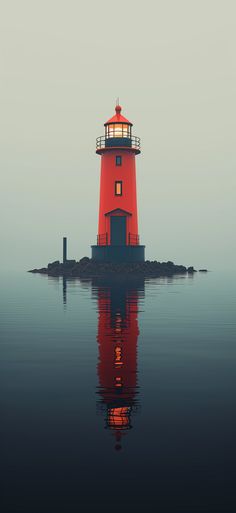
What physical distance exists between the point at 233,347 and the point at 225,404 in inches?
236

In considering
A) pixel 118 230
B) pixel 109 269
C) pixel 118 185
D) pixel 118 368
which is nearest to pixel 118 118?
pixel 118 185

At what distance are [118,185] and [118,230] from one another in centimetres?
390

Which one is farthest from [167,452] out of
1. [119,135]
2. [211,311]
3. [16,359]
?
[119,135]

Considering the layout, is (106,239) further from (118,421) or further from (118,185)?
(118,421)

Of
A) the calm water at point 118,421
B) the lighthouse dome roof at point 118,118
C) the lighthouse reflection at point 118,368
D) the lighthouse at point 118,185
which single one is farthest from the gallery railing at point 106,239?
the calm water at point 118,421

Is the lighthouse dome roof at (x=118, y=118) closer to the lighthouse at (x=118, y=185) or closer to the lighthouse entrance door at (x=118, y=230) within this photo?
the lighthouse at (x=118, y=185)

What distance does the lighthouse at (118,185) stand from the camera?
49656 mm

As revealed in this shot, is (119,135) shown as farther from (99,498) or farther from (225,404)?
(99,498)

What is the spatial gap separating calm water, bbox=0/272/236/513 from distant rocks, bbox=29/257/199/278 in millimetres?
35385

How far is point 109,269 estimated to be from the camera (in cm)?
5247

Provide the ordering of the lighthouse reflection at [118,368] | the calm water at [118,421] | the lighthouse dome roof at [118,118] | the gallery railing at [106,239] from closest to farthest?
the calm water at [118,421] → the lighthouse reflection at [118,368] → the lighthouse dome roof at [118,118] → the gallery railing at [106,239]

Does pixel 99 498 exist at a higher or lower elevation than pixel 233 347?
lower

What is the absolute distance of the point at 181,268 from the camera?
70062mm

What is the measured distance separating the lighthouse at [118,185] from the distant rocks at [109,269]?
1.94m
